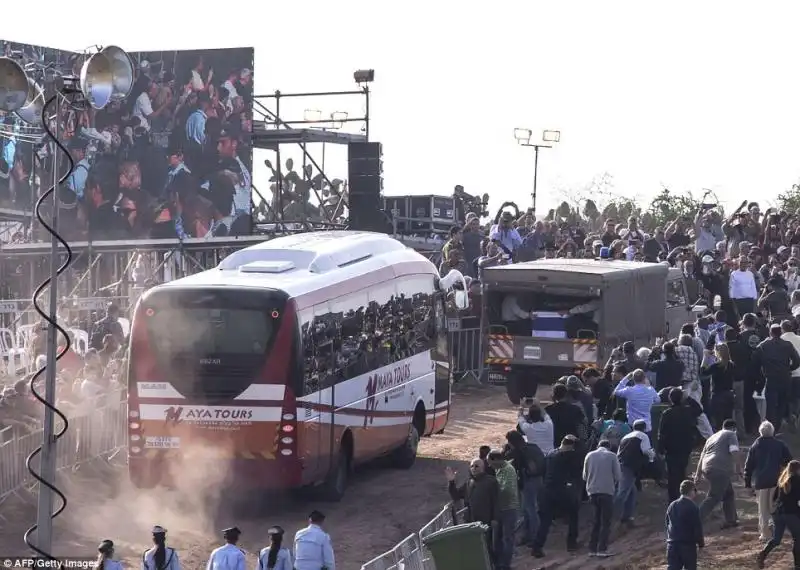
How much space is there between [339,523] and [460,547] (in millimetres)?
4692

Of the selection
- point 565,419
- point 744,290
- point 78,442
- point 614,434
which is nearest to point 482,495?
point 565,419

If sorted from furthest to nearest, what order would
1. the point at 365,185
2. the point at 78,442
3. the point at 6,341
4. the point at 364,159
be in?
1. the point at 365,185
2. the point at 364,159
3. the point at 6,341
4. the point at 78,442

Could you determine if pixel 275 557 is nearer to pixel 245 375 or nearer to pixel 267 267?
pixel 245 375

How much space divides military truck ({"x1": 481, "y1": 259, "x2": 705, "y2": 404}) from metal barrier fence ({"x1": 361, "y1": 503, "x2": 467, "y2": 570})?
33.1 ft

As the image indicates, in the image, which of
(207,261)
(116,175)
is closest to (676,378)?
(207,261)

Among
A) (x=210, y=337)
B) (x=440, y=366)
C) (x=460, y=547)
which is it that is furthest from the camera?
(x=440, y=366)

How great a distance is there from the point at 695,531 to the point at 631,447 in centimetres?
264

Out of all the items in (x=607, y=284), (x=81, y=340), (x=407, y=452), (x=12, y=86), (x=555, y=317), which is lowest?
(x=407, y=452)

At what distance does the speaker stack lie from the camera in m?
37.2

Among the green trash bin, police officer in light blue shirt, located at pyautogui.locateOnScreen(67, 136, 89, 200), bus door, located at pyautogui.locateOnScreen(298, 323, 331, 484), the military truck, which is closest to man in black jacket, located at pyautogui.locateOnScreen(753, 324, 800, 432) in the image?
the military truck

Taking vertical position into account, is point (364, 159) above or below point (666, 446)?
above

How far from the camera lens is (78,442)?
22031 millimetres

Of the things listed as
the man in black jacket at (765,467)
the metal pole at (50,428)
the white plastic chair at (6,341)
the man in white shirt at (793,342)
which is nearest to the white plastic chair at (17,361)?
the white plastic chair at (6,341)

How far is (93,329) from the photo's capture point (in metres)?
30.0
